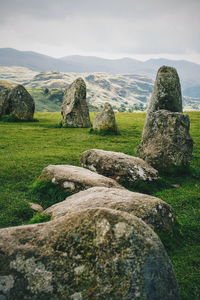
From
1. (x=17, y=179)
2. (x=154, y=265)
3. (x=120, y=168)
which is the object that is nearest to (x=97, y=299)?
(x=154, y=265)

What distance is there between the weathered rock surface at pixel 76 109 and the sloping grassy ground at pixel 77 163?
10.3ft

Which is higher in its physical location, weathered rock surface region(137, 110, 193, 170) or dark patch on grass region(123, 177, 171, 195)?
weathered rock surface region(137, 110, 193, 170)

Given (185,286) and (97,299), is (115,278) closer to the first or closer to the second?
(97,299)

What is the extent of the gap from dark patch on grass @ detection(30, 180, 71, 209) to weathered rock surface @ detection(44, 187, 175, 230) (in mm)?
2161

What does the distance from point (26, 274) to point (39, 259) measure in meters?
0.27

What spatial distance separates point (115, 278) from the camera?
4.12m

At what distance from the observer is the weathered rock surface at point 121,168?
12.4 metres

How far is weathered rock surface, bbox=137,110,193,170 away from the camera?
14602 mm

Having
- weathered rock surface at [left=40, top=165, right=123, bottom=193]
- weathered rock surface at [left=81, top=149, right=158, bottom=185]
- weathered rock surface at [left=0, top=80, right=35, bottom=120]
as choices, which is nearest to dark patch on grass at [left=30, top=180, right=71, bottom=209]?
weathered rock surface at [left=40, top=165, right=123, bottom=193]

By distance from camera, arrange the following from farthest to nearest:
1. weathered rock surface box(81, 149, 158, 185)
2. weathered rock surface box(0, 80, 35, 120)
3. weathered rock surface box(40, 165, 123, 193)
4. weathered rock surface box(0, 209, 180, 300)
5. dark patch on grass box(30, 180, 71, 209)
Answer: weathered rock surface box(0, 80, 35, 120)
weathered rock surface box(81, 149, 158, 185)
dark patch on grass box(30, 180, 71, 209)
weathered rock surface box(40, 165, 123, 193)
weathered rock surface box(0, 209, 180, 300)

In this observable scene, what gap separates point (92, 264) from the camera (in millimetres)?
4238

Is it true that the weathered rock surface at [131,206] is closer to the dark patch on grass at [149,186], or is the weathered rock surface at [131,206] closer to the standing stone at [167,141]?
the dark patch on grass at [149,186]

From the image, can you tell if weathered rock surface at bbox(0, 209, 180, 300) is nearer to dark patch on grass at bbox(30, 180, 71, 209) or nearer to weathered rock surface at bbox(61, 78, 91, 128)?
dark patch on grass at bbox(30, 180, 71, 209)

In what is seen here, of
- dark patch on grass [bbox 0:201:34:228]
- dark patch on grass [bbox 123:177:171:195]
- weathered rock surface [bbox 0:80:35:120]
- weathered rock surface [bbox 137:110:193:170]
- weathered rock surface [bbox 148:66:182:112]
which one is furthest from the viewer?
weathered rock surface [bbox 0:80:35:120]
